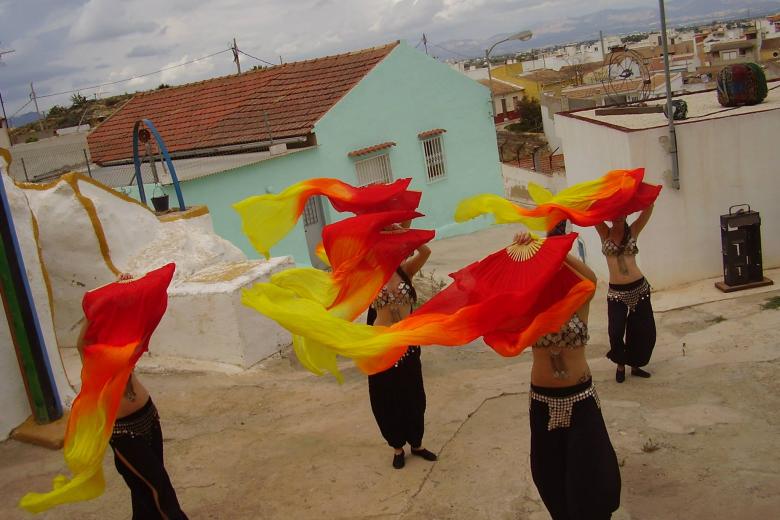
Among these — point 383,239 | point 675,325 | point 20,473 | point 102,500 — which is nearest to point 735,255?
point 675,325

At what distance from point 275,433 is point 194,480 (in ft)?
2.85

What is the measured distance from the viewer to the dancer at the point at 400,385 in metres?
5.28

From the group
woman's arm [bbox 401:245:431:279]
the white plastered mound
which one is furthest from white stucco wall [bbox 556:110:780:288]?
woman's arm [bbox 401:245:431:279]

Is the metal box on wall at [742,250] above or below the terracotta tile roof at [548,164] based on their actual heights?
above

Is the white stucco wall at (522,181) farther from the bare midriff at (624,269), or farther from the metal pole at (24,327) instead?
the metal pole at (24,327)

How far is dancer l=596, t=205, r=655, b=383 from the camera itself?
6.20 metres

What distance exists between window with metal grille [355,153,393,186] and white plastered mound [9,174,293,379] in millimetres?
8043

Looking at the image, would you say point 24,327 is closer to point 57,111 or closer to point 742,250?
point 742,250

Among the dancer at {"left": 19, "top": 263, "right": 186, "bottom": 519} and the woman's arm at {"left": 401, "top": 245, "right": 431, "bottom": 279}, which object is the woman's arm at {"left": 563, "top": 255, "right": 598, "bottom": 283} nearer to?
the woman's arm at {"left": 401, "top": 245, "right": 431, "bottom": 279}

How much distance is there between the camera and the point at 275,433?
6359 millimetres

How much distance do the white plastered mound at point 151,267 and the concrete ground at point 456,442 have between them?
14.3 inches

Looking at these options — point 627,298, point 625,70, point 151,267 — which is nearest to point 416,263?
point 627,298

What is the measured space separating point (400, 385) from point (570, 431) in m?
1.64

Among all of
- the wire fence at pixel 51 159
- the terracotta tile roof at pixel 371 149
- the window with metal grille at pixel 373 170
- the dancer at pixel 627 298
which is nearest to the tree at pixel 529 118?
the window with metal grille at pixel 373 170
